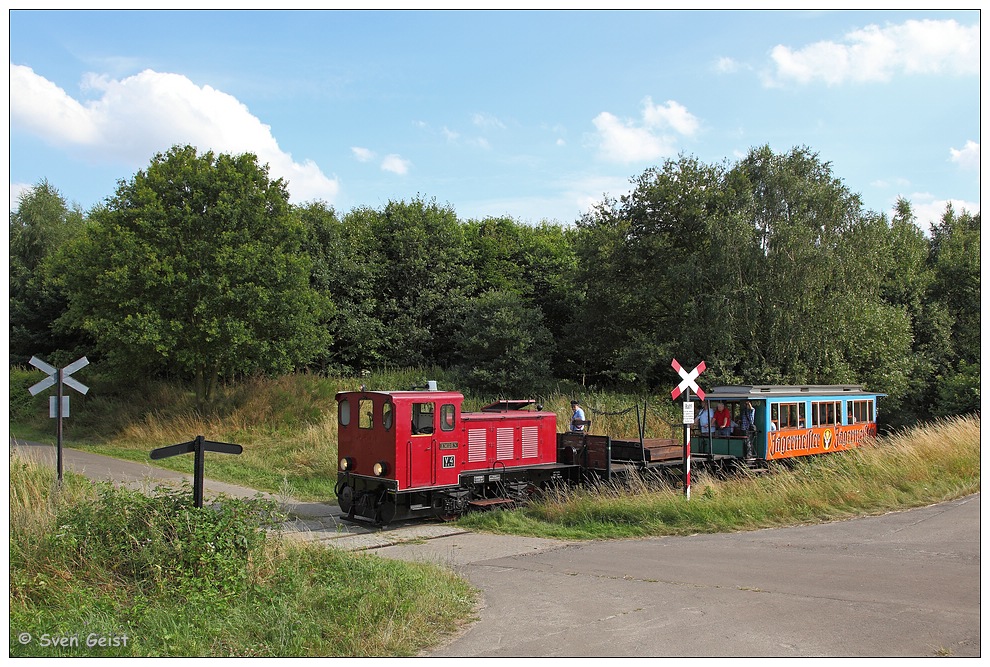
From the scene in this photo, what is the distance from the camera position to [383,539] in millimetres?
12867

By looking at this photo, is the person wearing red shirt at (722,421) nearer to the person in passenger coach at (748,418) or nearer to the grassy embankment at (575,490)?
the person in passenger coach at (748,418)

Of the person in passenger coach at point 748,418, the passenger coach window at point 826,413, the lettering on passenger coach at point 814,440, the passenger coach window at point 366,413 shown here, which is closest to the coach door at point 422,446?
the passenger coach window at point 366,413

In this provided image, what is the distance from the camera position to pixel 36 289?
3791 centimetres

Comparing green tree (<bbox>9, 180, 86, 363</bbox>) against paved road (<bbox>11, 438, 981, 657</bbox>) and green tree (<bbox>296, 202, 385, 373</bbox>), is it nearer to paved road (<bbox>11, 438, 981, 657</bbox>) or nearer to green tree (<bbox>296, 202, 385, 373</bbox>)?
green tree (<bbox>296, 202, 385, 373</bbox>)

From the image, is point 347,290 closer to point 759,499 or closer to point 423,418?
point 423,418

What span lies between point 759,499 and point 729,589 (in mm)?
5541

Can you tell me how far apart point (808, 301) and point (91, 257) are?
26.3 metres

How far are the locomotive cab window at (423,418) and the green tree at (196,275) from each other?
461 inches

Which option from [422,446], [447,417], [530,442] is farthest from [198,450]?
[530,442]

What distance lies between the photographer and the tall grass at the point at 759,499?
1286 centimetres

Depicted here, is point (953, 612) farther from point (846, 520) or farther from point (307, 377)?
point (307, 377)

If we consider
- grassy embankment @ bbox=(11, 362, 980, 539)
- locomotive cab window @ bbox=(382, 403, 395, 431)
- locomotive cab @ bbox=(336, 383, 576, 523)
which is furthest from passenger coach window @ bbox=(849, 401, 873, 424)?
locomotive cab window @ bbox=(382, 403, 395, 431)
